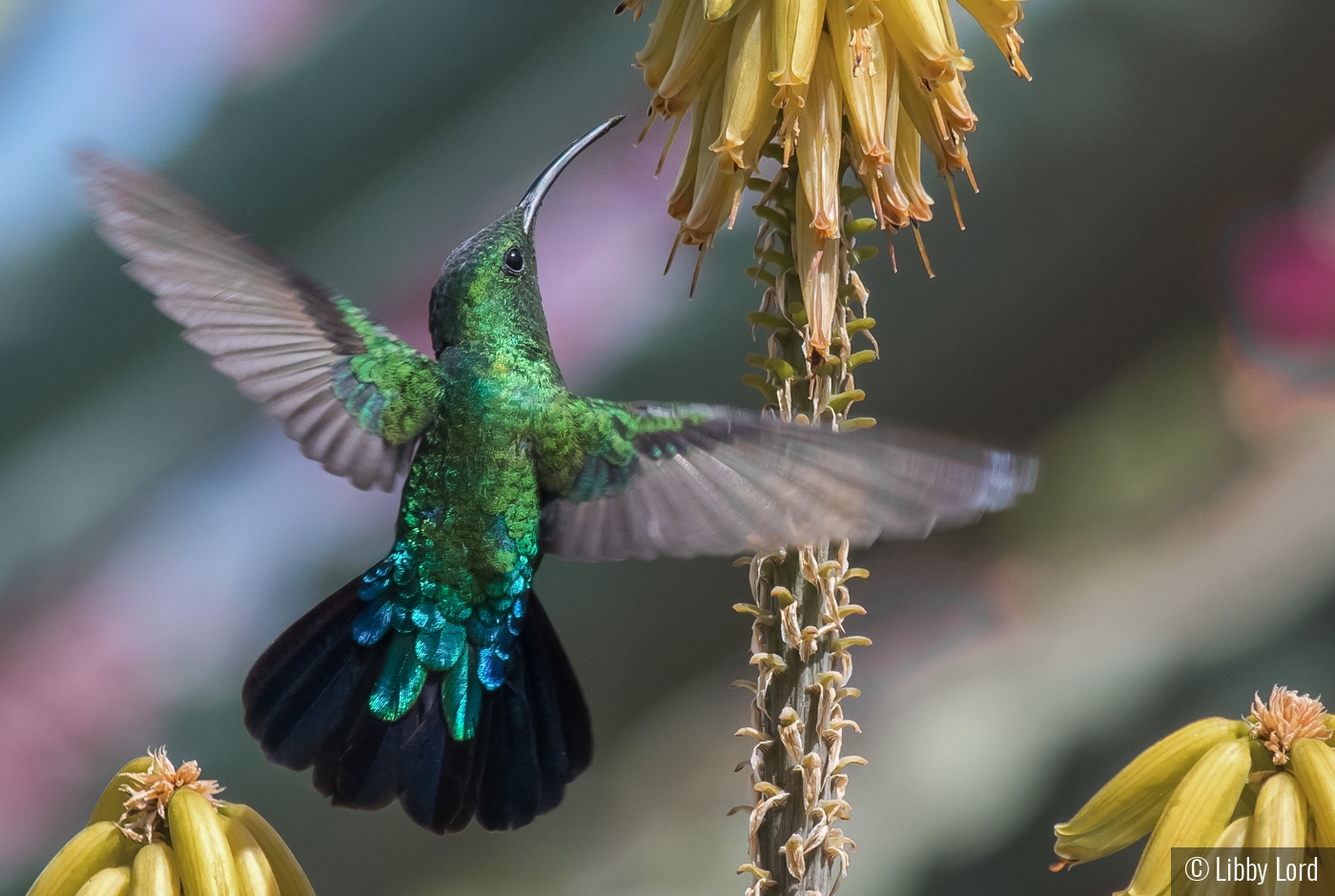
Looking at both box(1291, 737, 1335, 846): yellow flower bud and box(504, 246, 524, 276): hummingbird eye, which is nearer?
box(1291, 737, 1335, 846): yellow flower bud

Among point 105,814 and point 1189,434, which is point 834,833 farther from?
point 1189,434

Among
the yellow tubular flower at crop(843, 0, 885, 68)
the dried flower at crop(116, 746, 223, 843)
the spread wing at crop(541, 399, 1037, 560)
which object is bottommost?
the dried flower at crop(116, 746, 223, 843)

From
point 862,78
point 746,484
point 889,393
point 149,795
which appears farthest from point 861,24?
point 889,393

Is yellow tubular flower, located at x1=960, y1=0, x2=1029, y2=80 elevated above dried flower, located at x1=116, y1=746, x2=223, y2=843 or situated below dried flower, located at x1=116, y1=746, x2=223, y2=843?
above

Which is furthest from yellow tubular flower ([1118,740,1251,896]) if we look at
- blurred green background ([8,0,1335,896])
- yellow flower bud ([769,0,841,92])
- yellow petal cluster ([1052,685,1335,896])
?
blurred green background ([8,0,1335,896])

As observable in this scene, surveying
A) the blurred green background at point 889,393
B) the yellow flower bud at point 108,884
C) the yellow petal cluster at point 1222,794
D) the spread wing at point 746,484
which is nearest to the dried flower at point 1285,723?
the yellow petal cluster at point 1222,794

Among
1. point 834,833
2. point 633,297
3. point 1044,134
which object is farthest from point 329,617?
point 1044,134

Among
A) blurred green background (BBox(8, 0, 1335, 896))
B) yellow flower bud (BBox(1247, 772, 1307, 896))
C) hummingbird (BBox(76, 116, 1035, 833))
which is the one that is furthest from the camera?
blurred green background (BBox(8, 0, 1335, 896))

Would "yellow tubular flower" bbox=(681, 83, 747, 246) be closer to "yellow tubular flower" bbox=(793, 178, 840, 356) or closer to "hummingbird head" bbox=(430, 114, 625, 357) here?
"yellow tubular flower" bbox=(793, 178, 840, 356)
